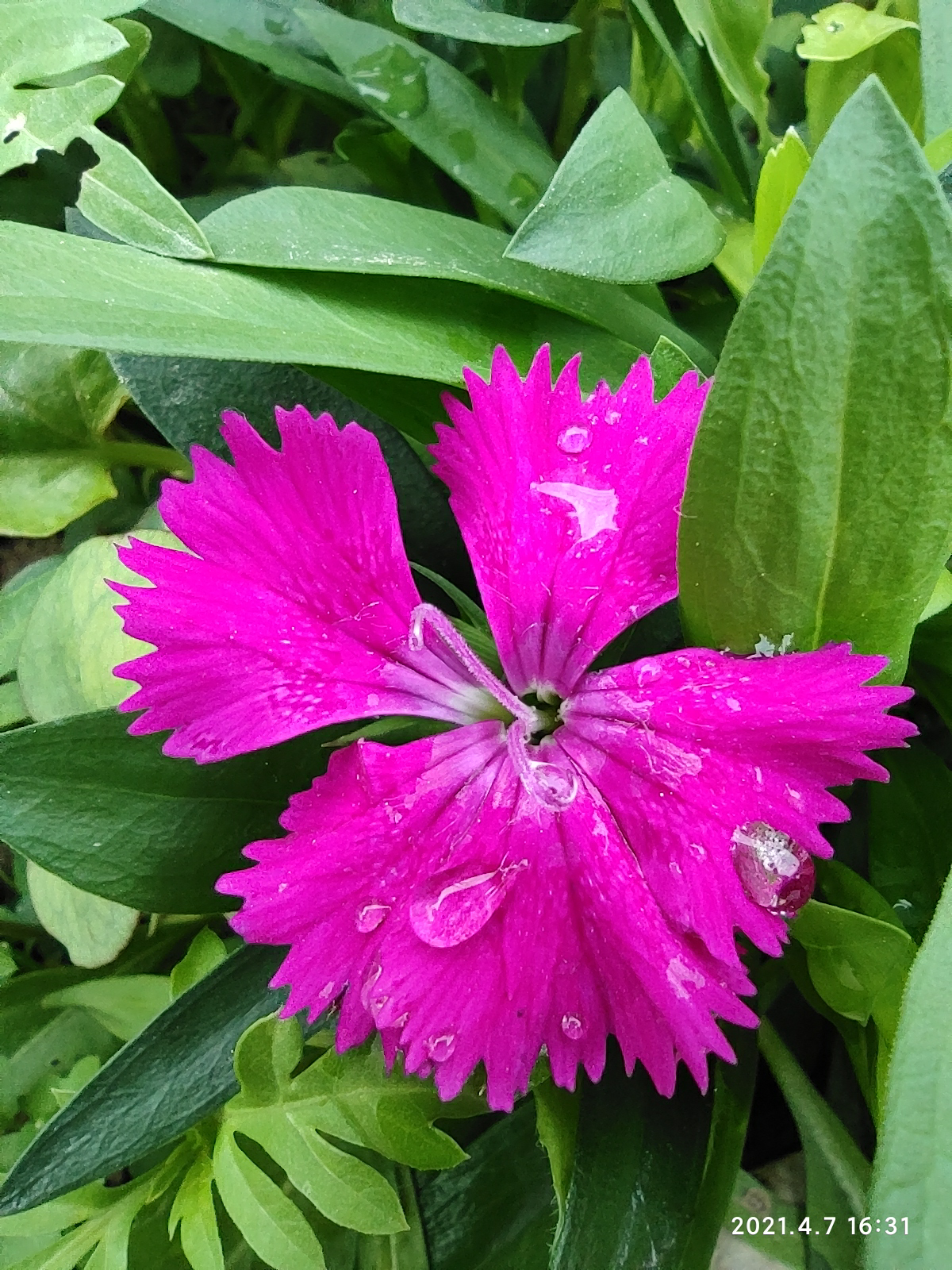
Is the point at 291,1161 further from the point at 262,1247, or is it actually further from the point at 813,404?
the point at 813,404

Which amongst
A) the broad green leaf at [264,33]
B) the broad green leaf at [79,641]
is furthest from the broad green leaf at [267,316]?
the broad green leaf at [264,33]

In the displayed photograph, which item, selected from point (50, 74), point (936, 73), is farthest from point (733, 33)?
point (50, 74)

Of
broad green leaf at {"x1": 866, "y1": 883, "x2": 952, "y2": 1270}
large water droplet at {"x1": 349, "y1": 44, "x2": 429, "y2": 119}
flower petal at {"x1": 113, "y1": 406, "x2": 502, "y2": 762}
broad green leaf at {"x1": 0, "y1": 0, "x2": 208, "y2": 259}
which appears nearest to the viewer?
broad green leaf at {"x1": 866, "y1": 883, "x2": 952, "y2": 1270}

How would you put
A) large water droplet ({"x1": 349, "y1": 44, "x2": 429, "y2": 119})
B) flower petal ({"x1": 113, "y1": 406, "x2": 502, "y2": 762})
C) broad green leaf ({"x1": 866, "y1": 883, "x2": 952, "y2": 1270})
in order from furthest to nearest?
1. large water droplet ({"x1": 349, "y1": 44, "x2": 429, "y2": 119})
2. flower petal ({"x1": 113, "y1": 406, "x2": 502, "y2": 762})
3. broad green leaf ({"x1": 866, "y1": 883, "x2": 952, "y2": 1270})

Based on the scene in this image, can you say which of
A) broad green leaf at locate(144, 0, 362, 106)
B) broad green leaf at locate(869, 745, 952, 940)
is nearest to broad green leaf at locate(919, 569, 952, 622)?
broad green leaf at locate(869, 745, 952, 940)

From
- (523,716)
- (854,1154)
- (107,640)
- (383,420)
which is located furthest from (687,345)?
(854,1154)

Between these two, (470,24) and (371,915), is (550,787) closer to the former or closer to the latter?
(371,915)

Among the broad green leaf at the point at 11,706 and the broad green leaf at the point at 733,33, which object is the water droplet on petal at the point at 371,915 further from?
the broad green leaf at the point at 733,33

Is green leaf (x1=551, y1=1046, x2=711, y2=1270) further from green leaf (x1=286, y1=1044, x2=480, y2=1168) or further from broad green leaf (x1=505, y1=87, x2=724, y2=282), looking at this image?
broad green leaf (x1=505, y1=87, x2=724, y2=282)
